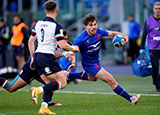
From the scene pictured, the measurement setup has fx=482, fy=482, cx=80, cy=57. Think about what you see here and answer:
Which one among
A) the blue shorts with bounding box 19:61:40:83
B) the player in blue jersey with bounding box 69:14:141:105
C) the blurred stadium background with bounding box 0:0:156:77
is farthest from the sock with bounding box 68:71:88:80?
the blurred stadium background with bounding box 0:0:156:77

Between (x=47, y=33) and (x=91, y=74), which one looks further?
(x=91, y=74)

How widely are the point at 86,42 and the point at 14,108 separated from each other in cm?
206

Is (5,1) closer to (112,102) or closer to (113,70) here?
(113,70)

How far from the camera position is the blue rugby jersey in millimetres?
10250

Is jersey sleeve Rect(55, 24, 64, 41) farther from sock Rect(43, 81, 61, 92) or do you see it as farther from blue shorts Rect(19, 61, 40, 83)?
blue shorts Rect(19, 61, 40, 83)

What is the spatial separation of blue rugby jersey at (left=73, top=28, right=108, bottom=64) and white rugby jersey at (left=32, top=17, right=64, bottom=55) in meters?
1.65

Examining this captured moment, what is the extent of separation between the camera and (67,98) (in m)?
11.5

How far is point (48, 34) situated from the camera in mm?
8547

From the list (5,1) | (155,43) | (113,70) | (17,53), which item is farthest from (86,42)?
(5,1)

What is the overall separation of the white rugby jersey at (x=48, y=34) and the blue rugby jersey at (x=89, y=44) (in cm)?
165

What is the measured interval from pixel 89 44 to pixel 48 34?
1877 mm

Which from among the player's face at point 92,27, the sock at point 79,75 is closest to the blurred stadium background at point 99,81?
the sock at point 79,75

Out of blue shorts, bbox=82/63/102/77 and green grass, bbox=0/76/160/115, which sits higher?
blue shorts, bbox=82/63/102/77

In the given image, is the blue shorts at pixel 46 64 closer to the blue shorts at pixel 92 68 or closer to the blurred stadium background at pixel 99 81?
the blurred stadium background at pixel 99 81
